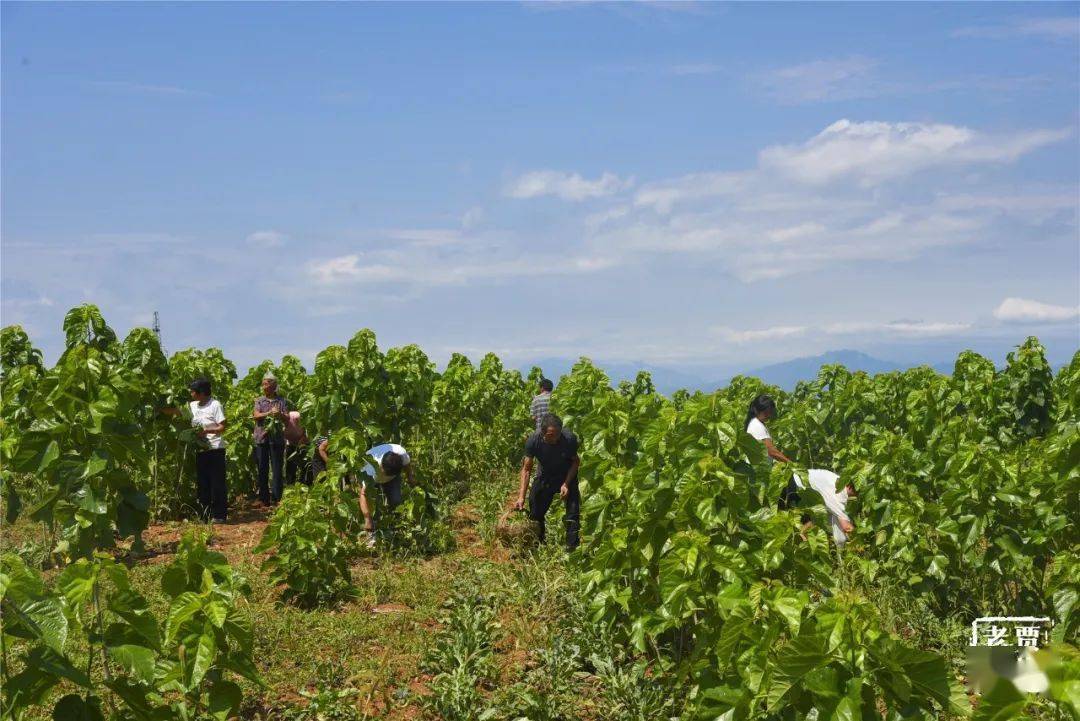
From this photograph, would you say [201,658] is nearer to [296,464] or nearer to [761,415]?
[761,415]

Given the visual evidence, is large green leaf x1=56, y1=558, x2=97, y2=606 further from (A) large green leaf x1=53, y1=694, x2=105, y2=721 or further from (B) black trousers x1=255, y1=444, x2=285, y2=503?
(B) black trousers x1=255, y1=444, x2=285, y2=503

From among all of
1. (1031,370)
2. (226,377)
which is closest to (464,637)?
(226,377)

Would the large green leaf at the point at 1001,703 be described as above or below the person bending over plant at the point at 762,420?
below

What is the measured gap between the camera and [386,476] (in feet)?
28.9

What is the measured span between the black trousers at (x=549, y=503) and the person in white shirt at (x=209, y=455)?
11.5ft

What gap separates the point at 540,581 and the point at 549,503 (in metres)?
1.42

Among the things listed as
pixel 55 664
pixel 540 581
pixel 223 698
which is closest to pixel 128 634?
pixel 55 664

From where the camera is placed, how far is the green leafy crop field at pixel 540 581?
3283 millimetres

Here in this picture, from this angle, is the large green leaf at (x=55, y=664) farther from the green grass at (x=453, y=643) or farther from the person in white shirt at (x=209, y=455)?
the person in white shirt at (x=209, y=455)

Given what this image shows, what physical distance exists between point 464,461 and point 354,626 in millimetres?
6886

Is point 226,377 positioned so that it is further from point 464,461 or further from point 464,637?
point 464,637

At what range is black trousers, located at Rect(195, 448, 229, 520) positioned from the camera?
1038cm

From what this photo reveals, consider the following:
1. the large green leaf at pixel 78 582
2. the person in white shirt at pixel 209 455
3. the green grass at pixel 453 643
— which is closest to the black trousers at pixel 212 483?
the person in white shirt at pixel 209 455

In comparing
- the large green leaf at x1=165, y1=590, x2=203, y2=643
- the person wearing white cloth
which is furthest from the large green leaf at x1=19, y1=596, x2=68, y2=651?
the person wearing white cloth
